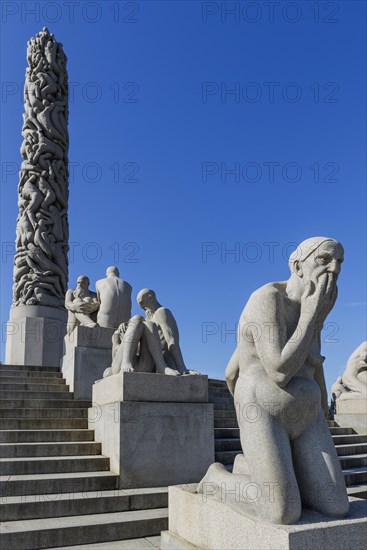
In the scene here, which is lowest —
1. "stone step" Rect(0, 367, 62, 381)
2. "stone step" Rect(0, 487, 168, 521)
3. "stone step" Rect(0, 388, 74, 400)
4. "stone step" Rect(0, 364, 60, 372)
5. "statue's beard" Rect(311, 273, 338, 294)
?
"stone step" Rect(0, 487, 168, 521)

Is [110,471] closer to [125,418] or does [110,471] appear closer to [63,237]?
[125,418]

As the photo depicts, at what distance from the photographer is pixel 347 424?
11.6 meters

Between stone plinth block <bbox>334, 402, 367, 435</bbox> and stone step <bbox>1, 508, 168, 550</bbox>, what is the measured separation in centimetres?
707

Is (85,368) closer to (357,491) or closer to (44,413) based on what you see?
(44,413)

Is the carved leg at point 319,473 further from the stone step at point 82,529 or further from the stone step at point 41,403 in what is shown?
the stone step at point 41,403

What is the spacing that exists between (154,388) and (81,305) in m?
5.40

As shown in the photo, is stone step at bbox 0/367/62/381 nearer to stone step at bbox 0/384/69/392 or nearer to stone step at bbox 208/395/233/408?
stone step at bbox 0/384/69/392

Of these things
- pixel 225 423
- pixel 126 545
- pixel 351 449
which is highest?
pixel 225 423

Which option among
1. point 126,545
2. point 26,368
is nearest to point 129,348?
point 126,545

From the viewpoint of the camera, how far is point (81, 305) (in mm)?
11750

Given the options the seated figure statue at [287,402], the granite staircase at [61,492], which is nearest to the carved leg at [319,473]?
the seated figure statue at [287,402]

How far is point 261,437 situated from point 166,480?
3.35 m

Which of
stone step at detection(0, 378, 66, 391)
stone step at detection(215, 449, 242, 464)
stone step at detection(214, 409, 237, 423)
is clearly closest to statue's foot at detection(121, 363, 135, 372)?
stone step at detection(215, 449, 242, 464)

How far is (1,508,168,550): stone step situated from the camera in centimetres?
495
